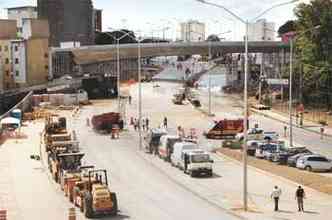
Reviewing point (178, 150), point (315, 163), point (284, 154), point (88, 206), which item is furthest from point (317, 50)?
point (88, 206)

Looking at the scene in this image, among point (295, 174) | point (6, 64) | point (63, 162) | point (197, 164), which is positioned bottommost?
point (295, 174)

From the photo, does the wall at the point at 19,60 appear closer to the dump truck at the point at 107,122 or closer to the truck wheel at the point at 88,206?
the dump truck at the point at 107,122

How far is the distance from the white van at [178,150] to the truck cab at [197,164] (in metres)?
1.69

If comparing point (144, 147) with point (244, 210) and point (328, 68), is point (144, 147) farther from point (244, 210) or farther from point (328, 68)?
point (328, 68)

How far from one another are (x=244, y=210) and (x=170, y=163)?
17791 millimetres

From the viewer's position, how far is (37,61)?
13188cm

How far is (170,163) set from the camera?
53.0 m

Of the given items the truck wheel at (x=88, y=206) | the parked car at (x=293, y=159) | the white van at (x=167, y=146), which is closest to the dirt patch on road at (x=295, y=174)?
the parked car at (x=293, y=159)

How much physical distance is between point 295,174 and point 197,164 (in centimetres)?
613

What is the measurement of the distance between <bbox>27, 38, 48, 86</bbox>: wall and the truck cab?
8484cm

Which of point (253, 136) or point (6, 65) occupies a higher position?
point (6, 65)

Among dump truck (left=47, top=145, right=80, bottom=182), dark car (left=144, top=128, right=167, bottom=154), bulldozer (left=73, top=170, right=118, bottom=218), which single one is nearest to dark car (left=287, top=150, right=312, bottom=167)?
dark car (left=144, top=128, right=167, bottom=154)

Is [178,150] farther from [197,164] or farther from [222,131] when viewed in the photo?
[222,131]

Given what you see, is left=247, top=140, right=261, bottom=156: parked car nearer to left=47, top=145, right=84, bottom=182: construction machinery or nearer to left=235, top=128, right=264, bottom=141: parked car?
left=235, top=128, right=264, bottom=141: parked car
